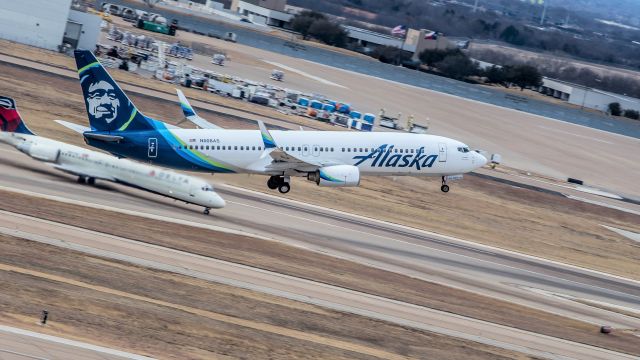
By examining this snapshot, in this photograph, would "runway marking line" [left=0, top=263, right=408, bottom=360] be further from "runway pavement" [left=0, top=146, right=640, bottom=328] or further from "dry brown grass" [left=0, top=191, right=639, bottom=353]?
"runway pavement" [left=0, top=146, right=640, bottom=328]

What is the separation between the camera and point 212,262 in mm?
54750

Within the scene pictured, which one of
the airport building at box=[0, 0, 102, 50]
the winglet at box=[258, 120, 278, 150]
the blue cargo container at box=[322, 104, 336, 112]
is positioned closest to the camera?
the winglet at box=[258, 120, 278, 150]

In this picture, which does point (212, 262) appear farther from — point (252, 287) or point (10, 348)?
point (10, 348)

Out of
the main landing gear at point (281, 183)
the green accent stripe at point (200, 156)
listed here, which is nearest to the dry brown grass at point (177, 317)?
the green accent stripe at point (200, 156)

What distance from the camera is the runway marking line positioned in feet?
149

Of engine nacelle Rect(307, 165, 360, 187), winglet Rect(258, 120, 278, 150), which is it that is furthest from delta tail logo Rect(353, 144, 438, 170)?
winglet Rect(258, 120, 278, 150)

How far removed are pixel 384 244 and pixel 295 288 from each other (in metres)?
18.7

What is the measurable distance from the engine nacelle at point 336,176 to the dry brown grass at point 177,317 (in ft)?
77.4

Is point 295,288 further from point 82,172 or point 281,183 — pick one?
point 281,183

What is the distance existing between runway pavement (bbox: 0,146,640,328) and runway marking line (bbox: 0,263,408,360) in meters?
17.1

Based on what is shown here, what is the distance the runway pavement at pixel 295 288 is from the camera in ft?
169

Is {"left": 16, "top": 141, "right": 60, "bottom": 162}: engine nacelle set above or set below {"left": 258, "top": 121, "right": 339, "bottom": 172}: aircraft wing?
below

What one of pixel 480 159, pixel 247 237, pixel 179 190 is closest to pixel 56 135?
pixel 179 190

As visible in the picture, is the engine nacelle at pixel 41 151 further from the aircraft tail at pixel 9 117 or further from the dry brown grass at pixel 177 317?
the dry brown grass at pixel 177 317
